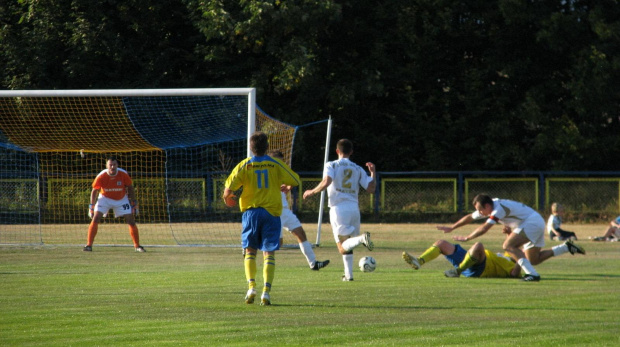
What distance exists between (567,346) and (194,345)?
3.05 metres

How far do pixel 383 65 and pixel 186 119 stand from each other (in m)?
10.3

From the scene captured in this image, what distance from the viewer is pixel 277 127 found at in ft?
71.5

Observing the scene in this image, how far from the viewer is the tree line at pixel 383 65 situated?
30.2 meters

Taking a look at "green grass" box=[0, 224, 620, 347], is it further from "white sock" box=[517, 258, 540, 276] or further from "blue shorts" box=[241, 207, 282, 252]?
"blue shorts" box=[241, 207, 282, 252]

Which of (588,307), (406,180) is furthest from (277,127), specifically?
(588,307)

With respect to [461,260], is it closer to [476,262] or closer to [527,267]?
[476,262]

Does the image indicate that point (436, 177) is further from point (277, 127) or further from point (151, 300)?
point (151, 300)

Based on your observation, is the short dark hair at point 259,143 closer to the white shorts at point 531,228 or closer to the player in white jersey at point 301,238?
the player in white jersey at point 301,238

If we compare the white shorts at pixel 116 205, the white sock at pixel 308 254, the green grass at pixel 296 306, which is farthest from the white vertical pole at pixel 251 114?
the white shorts at pixel 116 205

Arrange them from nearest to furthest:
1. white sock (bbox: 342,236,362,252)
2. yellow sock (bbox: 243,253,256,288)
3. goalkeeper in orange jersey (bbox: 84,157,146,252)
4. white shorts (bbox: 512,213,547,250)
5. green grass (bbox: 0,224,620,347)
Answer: green grass (bbox: 0,224,620,347) < yellow sock (bbox: 243,253,256,288) < white sock (bbox: 342,236,362,252) < white shorts (bbox: 512,213,547,250) < goalkeeper in orange jersey (bbox: 84,157,146,252)

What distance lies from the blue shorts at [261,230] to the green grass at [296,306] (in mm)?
677

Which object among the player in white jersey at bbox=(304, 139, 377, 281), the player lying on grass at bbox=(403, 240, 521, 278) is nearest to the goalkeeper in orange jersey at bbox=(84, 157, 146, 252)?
the player in white jersey at bbox=(304, 139, 377, 281)

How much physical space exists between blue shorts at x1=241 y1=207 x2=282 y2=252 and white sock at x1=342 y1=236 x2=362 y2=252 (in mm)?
2419

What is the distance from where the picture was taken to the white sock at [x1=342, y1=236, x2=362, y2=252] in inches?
446
